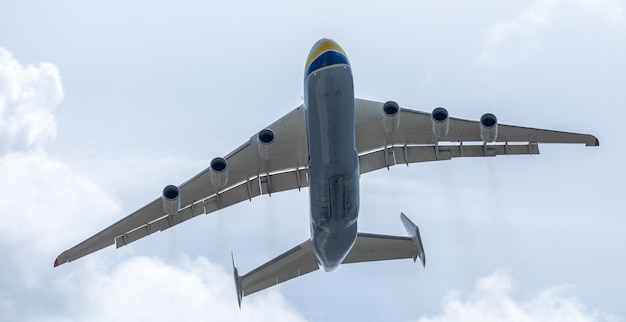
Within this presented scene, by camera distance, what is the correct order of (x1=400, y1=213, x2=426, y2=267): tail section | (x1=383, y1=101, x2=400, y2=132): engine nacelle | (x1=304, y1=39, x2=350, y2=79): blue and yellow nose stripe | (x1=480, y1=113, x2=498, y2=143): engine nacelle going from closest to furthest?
(x1=304, y1=39, x2=350, y2=79): blue and yellow nose stripe, (x1=383, y1=101, x2=400, y2=132): engine nacelle, (x1=480, y1=113, x2=498, y2=143): engine nacelle, (x1=400, y1=213, x2=426, y2=267): tail section

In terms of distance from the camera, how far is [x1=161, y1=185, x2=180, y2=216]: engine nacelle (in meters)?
24.5

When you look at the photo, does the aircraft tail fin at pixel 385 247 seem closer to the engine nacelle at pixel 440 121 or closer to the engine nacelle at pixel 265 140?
the engine nacelle at pixel 440 121

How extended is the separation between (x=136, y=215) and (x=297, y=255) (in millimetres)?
5506

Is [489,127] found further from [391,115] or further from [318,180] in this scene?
[318,180]

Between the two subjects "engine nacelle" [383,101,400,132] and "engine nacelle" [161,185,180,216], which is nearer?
"engine nacelle" [383,101,400,132]

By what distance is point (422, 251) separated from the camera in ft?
85.9

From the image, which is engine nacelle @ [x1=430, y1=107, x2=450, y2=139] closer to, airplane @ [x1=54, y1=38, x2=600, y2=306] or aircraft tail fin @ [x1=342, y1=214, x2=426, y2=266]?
airplane @ [x1=54, y1=38, x2=600, y2=306]

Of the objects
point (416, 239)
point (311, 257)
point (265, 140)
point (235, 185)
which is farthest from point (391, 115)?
point (235, 185)

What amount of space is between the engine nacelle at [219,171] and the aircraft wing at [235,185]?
1.44m

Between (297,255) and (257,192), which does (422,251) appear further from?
(257,192)

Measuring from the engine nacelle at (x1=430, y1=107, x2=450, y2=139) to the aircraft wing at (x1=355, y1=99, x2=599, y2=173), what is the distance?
4.17 feet

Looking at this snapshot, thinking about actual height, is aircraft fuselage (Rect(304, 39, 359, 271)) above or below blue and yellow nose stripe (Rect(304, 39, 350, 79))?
below

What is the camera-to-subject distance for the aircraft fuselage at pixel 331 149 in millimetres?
20172

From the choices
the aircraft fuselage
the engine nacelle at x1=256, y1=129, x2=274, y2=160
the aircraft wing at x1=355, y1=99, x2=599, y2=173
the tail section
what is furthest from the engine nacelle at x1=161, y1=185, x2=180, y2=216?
the tail section
